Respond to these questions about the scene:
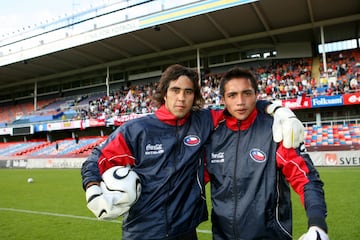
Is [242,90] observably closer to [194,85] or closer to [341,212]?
[194,85]

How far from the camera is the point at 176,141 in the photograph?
240 cm

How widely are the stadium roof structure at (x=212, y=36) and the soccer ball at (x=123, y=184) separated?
20.2 metres

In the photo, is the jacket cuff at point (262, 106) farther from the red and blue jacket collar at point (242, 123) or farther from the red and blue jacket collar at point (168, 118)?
the red and blue jacket collar at point (168, 118)

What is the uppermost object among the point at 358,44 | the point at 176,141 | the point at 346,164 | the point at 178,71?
the point at 358,44

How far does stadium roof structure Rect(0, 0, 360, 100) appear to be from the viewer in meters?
22.0

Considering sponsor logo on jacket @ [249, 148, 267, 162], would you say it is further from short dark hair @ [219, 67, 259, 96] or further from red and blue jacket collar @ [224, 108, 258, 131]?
short dark hair @ [219, 67, 259, 96]

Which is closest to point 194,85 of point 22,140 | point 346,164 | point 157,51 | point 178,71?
point 178,71

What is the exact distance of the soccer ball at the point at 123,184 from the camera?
216 cm

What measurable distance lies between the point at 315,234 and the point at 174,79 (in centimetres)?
139

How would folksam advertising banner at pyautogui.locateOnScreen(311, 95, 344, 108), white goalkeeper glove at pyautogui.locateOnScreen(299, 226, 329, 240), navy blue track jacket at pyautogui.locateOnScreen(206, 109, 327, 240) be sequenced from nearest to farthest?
white goalkeeper glove at pyautogui.locateOnScreen(299, 226, 329, 240) < navy blue track jacket at pyautogui.locateOnScreen(206, 109, 327, 240) < folksam advertising banner at pyautogui.locateOnScreen(311, 95, 344, 108)

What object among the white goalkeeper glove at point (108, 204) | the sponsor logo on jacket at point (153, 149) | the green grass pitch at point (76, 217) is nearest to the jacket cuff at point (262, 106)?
the sponsor logo on jacket at point (153, 149)

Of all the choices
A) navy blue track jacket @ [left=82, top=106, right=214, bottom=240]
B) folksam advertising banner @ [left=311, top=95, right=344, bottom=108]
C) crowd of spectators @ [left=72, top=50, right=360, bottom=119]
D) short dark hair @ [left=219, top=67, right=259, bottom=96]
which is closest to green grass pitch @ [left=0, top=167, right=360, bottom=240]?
navy blue track jacket @ [left=82, top=106, right=214, bottom=240]

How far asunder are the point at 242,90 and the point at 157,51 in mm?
28071

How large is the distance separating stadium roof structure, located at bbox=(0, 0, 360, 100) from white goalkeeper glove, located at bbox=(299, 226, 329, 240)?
20.6 meters
